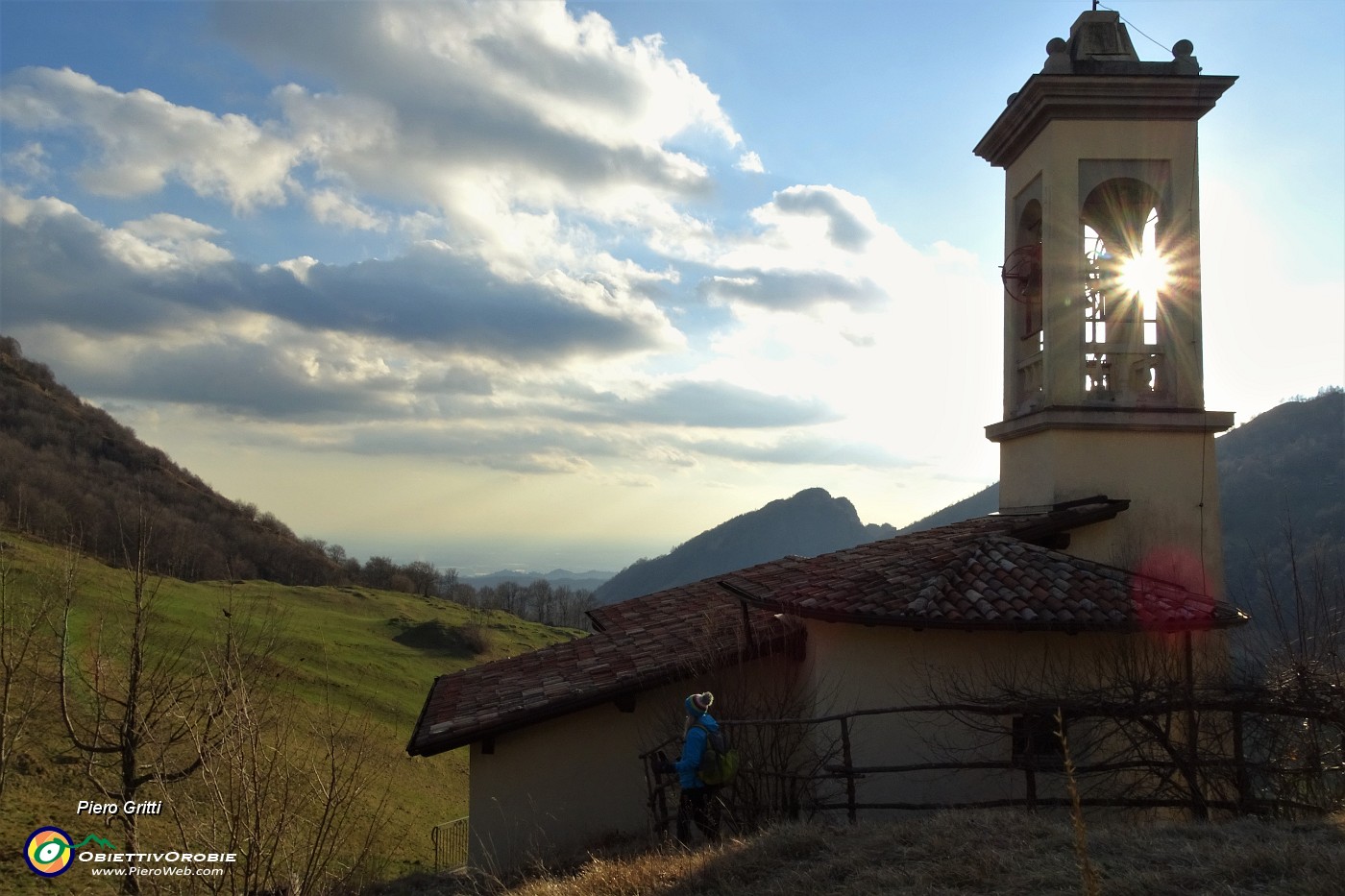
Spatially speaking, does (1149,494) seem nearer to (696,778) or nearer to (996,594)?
(996,594)

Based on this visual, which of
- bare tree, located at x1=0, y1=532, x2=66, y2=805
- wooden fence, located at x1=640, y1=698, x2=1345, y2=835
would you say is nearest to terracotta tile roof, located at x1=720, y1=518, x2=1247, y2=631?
wooden fence, located at x1=640, y1=698, x2=1345, y2=835

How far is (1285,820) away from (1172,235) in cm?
936

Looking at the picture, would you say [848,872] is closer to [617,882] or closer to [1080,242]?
[617,882]

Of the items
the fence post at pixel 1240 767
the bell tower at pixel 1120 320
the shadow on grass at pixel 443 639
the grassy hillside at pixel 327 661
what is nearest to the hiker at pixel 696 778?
the grassy hillside at pixel 327 661

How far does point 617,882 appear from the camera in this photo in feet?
23.5

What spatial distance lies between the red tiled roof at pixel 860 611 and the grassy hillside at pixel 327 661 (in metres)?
2.05

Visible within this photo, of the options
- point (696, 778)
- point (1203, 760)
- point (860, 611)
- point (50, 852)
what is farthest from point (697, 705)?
point (50, 852)

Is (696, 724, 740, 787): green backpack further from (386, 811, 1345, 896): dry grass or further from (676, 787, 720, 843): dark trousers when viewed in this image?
(386, 811, 1345, 896): dry grass

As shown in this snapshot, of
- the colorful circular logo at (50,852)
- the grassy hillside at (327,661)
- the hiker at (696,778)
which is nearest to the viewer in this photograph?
the hiker at (696,778)

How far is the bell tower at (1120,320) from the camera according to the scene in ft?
43.4

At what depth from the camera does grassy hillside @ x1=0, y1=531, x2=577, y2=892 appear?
54.3 feet

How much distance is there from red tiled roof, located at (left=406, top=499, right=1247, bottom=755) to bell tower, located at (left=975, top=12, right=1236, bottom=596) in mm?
836

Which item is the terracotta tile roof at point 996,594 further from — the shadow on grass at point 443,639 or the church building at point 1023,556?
the shadow on grass at point 443,639

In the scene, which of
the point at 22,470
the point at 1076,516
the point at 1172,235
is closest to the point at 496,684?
the point at 1076,516
